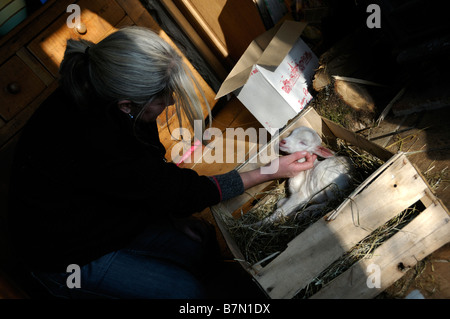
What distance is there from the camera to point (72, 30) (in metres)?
2.75

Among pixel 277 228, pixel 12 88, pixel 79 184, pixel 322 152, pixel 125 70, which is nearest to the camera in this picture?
pixel 125 70

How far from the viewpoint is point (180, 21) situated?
361cm

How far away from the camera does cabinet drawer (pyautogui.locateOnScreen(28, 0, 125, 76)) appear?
2652 mm

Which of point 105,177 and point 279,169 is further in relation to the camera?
point 279,169

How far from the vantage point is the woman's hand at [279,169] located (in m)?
2.02

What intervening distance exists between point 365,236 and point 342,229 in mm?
148

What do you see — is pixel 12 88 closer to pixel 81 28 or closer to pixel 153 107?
pixel 81 28

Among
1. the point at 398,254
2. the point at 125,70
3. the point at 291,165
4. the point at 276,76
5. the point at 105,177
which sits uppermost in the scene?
the point at 125,70

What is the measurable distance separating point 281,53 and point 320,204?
1.19 meters

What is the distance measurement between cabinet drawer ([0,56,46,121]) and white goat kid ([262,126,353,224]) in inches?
73.4

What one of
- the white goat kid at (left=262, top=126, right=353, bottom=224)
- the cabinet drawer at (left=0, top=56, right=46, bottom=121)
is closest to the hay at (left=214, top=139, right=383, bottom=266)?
the white goat kid at (left=262, top=126, right=353, bottom=224)

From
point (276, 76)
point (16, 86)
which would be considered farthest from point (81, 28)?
point (276, 76)

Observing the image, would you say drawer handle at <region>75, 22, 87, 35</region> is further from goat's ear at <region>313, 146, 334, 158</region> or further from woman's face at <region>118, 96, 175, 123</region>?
goat's ear at <region>313, 146, 334, 158</region>

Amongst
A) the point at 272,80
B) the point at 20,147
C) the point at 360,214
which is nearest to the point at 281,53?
the point at 272,80
